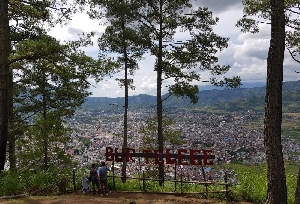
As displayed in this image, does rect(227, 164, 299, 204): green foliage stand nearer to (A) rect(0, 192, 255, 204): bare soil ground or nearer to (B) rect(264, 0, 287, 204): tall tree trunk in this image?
(A) rect(0, 192, 255, 204): bare soil ground

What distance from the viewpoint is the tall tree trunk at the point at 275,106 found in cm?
774

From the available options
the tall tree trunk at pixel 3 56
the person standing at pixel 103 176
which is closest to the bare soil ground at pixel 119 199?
the person standing at pixel 103 176

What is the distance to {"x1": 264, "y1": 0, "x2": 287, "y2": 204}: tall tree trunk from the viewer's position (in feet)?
25.4

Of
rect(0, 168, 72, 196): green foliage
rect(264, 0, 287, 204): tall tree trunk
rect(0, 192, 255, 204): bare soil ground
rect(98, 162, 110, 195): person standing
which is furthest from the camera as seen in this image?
rect(98, 162, 110, 195): person standing

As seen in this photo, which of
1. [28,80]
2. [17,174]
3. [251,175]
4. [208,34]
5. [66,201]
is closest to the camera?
[66,201]

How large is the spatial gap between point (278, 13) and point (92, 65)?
7.46 meters

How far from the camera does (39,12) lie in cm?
1230

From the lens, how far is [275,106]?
7.82m

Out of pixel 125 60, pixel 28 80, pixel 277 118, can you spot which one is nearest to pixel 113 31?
pixel 125 60

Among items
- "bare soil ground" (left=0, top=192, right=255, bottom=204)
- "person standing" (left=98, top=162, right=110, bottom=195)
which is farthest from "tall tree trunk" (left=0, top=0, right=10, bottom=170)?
"person standing" (left=98, top=162, right=110, bottom=195)

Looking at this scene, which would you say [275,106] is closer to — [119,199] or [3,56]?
[119,199]

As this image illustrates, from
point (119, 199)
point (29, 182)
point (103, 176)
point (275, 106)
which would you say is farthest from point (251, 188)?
point (29, 182)

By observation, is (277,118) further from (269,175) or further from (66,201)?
(66,201)

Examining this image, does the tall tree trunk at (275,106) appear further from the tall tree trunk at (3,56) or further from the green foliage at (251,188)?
the tall tree trunk at (3,56)
